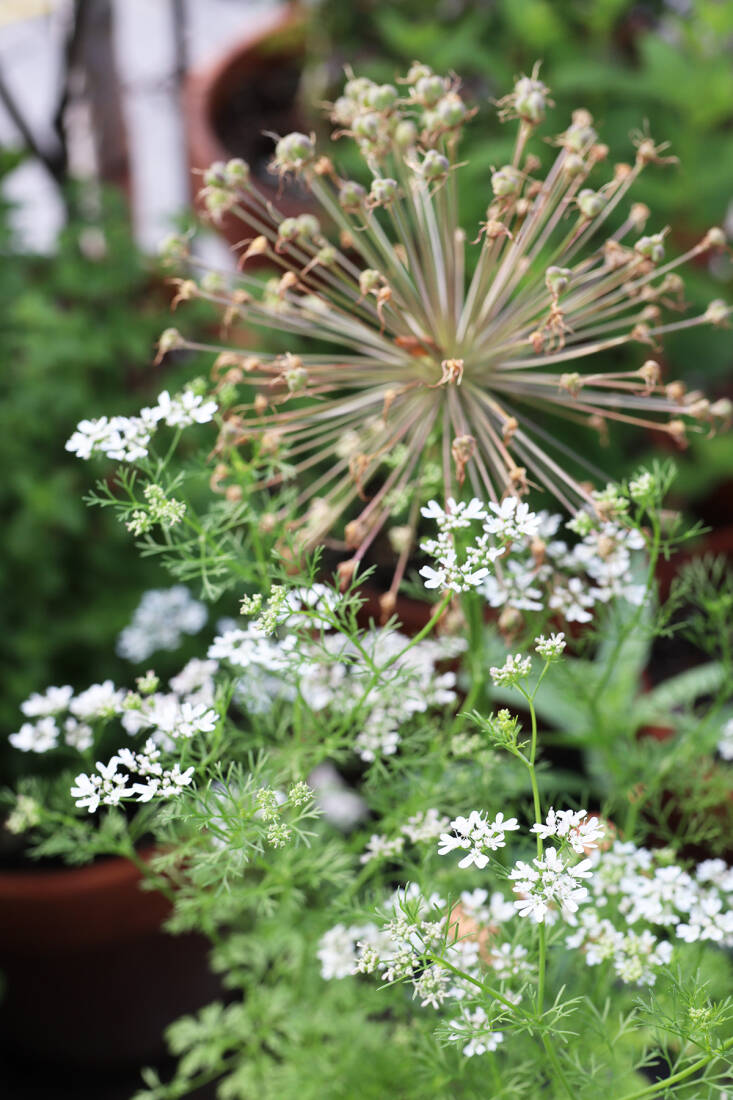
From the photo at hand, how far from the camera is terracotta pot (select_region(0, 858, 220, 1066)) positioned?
3.72 feet

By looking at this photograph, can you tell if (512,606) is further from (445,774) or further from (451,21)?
(451,21)

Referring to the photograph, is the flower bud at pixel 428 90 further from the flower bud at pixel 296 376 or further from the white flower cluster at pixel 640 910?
the white flower cluster at pixel 640 910

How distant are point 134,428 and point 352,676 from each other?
22 cm

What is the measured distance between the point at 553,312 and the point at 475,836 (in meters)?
0.29

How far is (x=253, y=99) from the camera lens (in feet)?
5.89

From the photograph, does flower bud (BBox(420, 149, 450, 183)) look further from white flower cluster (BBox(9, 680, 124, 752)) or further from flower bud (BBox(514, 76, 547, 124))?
white flower cluster (BBox(9, 680, 124, 752))

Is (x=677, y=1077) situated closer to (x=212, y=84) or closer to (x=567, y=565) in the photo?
(x=567, y=565)

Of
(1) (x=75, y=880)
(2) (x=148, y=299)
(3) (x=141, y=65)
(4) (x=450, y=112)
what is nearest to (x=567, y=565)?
(4) (x=450, y=112)

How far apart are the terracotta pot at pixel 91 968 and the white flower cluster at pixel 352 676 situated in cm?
48

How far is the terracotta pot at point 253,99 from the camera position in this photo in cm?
164

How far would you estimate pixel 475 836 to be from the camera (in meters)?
0.52

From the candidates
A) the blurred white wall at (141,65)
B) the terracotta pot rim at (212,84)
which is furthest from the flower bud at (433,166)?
the blurred white wall at (141,65)

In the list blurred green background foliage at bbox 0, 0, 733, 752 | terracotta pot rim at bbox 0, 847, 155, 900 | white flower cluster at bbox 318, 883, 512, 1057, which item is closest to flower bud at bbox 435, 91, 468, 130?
white flower cluster at bbox 318, 883, 512, 1057

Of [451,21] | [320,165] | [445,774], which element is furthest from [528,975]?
[451,21]
